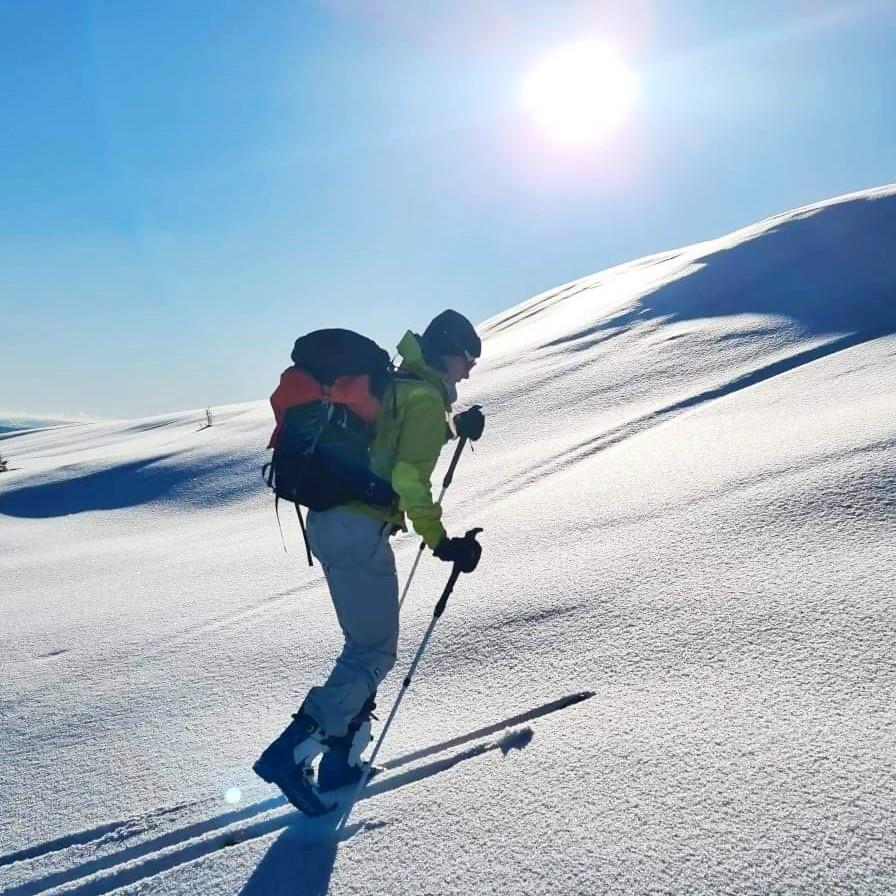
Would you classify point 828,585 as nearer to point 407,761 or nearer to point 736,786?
point 736,786

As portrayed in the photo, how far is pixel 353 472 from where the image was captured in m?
2.80

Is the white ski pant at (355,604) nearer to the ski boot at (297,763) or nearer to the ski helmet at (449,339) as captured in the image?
the ski boot at (297,763)

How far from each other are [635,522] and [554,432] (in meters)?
4.68

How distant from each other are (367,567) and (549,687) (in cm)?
103

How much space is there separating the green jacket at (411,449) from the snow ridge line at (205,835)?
83 cm

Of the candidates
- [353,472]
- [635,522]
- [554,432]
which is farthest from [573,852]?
[554,432]

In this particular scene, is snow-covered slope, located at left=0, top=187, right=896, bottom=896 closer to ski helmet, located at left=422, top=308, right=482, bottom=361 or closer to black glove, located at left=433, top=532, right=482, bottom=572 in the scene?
black glove, located at left=433, top=532, right=482, bottom=572

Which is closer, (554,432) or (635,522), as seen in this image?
(635,522)

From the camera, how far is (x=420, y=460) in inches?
113

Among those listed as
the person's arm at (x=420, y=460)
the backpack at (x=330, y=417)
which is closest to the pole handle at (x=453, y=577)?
the person's arm at (x=420, y=460)

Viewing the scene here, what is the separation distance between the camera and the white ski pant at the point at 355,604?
2.84 metres

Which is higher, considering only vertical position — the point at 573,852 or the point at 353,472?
the point at 353,472

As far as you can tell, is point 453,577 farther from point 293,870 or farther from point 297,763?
point 293,870

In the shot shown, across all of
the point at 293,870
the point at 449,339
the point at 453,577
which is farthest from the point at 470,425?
the point at 293,870
